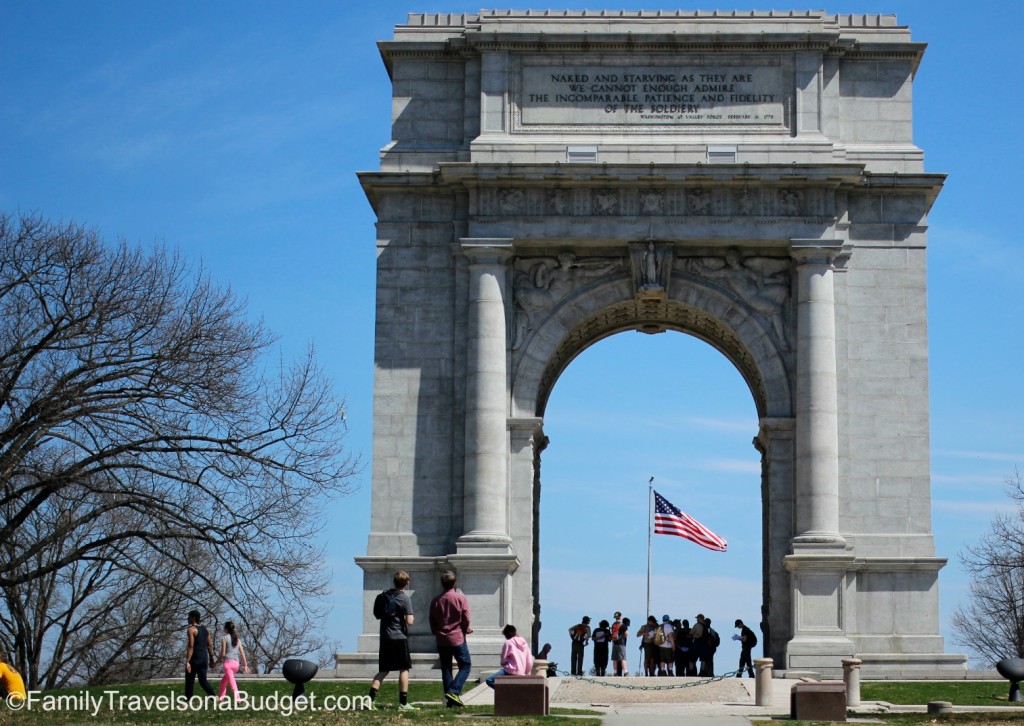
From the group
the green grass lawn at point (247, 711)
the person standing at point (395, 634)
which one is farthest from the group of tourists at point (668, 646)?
the person standing at point (395, 634)

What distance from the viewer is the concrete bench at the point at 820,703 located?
3089 cm

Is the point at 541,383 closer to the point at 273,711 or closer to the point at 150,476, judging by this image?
the point at 150,476

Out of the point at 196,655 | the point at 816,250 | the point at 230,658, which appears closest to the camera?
the point at 230,658

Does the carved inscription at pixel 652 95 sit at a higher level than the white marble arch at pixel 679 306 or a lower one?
higher

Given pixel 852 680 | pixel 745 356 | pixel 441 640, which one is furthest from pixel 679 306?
pixel 441 640

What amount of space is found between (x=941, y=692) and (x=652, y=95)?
17236 millimetres

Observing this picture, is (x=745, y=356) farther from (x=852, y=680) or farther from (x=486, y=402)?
(x=852, y=680)

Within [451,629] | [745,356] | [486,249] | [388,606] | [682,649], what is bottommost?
[682,649]

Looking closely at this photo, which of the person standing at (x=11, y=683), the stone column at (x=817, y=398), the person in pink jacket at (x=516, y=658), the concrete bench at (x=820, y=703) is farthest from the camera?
the stone column at (x=817, y=398)

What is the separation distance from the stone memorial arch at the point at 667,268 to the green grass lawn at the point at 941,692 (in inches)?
110

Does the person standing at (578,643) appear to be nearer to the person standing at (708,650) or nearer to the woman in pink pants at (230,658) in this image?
the person standing at (708,650)

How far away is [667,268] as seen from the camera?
155 ft

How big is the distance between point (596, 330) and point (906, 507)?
9589 millimetres

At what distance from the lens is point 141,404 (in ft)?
145
